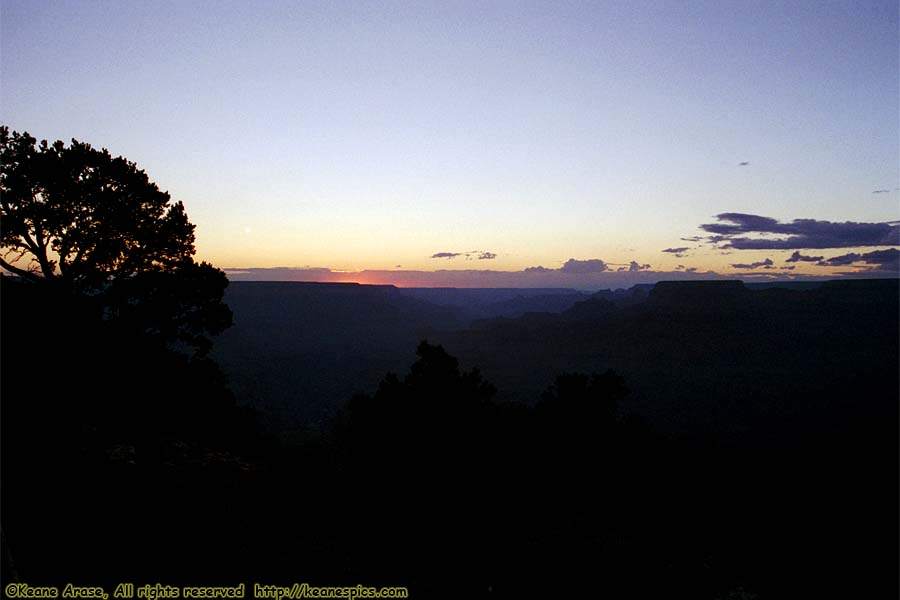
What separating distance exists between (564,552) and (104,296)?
58.3 feet

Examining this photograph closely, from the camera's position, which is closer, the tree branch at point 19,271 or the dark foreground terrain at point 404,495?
the dark foreground terrain at point 404,495

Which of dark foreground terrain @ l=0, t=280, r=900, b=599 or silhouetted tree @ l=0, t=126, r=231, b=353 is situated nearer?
dark foreground terrain @ l=0, t=280, r=900, b=599

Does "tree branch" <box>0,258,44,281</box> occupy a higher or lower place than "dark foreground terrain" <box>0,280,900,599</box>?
higher

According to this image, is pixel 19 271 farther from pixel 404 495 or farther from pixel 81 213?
pixel 404 495

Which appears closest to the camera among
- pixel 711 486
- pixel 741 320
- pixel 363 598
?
pixel 363 598

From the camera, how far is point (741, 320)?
176 m

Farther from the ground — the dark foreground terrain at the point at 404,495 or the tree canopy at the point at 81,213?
the tree canopy at the point at 81,213

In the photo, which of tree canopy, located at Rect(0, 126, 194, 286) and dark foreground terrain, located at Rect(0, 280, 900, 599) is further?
tree canopy, located at Rect(0, 126, 194, 286)

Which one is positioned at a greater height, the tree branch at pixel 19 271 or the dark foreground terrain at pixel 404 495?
the tree branch at pixel 19 271

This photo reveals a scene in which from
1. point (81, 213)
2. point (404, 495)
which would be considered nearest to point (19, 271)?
point (81, 213)

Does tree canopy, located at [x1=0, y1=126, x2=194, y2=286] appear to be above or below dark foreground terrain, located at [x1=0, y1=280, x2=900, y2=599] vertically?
above

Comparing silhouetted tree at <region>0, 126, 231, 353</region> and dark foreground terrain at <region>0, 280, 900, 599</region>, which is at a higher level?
silhouetted tree at <region>0, 126, 231, 353</region>

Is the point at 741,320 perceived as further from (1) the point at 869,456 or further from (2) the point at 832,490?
(2) the point at 832,490

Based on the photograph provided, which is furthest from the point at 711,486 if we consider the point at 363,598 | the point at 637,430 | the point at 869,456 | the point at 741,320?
the point at 741,320
